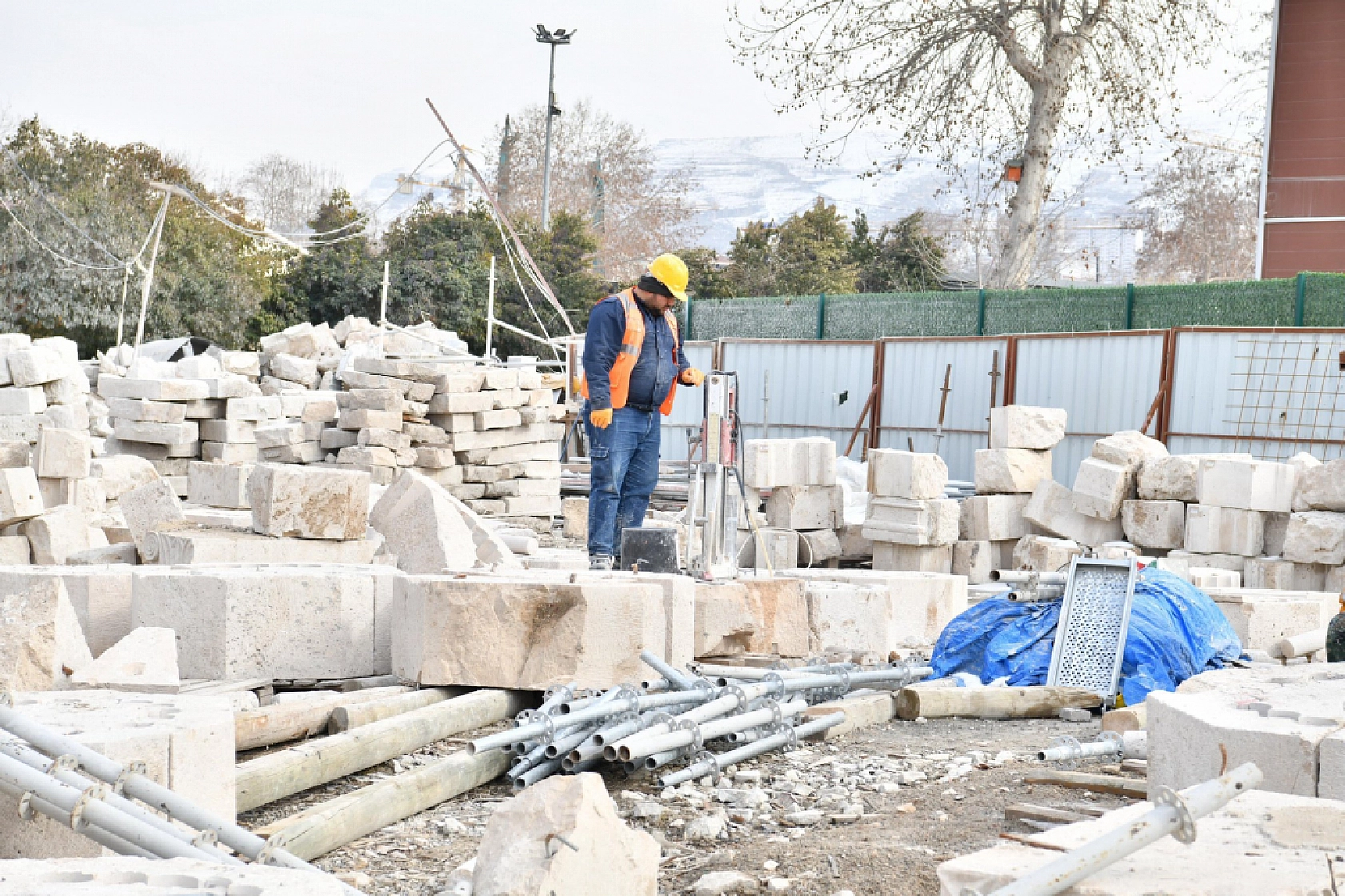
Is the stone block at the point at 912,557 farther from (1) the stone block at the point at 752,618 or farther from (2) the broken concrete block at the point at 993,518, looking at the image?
(1) the stone block at the point at 752,618

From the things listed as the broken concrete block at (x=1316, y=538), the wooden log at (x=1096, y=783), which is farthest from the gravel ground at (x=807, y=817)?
the broken concrete block at (x=1316, y=538)

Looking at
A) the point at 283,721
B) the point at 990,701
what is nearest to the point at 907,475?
the point at 990,701

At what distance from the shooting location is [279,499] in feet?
23.3

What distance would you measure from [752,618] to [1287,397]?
28.8ft

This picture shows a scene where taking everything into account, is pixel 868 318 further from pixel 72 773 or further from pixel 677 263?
pixel 72 773

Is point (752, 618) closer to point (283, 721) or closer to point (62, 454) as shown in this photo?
point (283, 721)

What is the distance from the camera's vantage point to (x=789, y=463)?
12078mm

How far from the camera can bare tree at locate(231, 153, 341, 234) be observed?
2434 inches

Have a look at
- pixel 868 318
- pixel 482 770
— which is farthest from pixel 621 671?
pixel 868 318

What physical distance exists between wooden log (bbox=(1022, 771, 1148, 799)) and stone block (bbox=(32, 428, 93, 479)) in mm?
8835

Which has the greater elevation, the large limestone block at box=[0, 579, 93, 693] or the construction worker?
the construction worker

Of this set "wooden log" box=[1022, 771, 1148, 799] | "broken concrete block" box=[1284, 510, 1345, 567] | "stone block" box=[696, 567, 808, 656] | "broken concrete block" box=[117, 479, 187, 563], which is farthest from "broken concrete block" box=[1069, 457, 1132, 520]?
"broken concrete block" box=[117, 479, 187, 563]

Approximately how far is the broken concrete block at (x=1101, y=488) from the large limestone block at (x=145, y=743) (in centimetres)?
902

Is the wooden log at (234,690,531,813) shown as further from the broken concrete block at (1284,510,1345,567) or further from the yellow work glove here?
the broken concrete block at (1284,510,1345,567)
